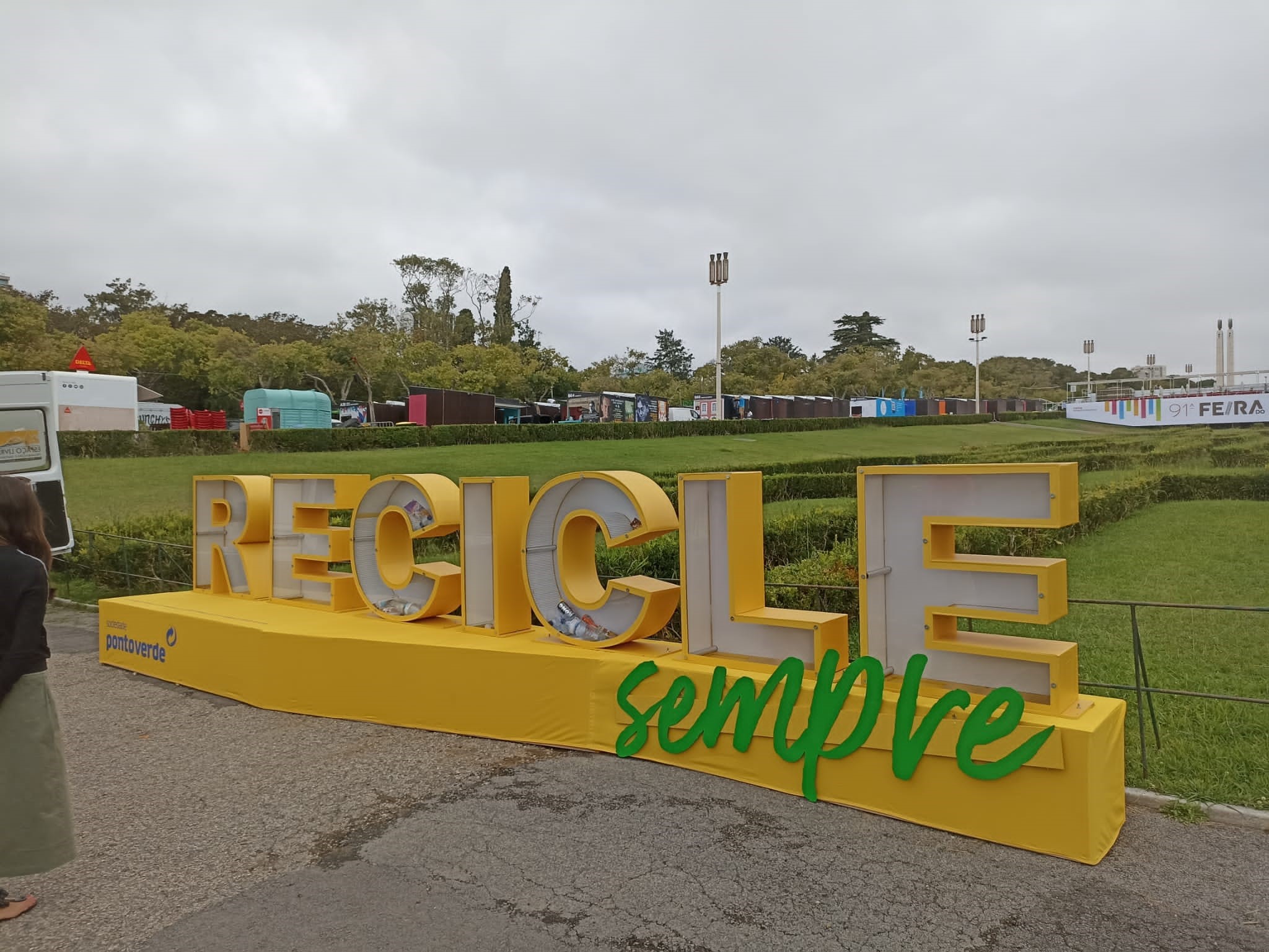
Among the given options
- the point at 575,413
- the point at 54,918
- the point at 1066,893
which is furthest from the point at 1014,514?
the point at 575,413

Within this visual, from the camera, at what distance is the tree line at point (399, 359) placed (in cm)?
4153

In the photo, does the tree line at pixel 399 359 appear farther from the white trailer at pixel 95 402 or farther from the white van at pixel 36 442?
the white van at pixel 36 442

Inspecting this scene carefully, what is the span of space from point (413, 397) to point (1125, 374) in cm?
5630

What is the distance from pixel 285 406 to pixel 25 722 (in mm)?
32555

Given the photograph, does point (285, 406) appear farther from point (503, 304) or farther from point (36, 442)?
point (503, 304)

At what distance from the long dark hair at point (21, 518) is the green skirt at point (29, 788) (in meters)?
0.54

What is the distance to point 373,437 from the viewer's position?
27484 mm

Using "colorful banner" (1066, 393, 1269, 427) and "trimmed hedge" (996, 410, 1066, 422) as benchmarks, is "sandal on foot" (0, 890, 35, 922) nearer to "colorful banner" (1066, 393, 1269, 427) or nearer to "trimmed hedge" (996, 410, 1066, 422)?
"colorful banner" (1066, 393, 1269, 427)

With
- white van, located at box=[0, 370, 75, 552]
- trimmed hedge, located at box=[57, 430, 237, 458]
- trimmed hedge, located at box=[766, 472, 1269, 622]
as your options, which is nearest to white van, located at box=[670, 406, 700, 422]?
trimmed hedge, located at box=[57, 430, 237, 458]

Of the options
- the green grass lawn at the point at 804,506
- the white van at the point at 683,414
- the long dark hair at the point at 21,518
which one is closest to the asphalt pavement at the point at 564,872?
the long dark hair at the point at 21,518

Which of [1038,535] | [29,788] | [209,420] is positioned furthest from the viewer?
[209,420]

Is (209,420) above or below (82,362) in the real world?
below

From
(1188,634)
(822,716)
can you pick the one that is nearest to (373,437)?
(1188,634)

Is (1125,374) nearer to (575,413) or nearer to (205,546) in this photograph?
(575,413)
